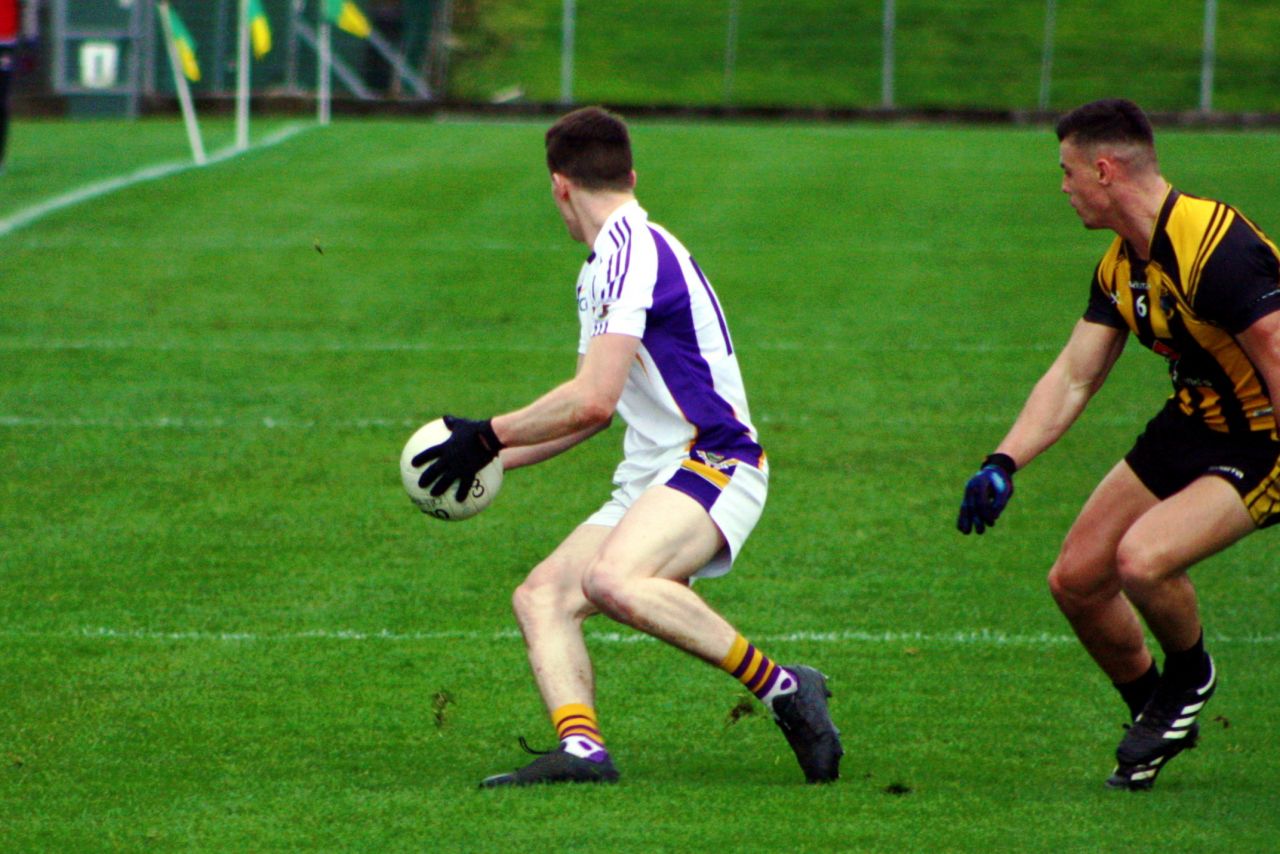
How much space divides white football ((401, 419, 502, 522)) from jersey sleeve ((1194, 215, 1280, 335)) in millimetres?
2152

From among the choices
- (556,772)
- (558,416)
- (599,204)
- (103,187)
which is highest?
(599,204)

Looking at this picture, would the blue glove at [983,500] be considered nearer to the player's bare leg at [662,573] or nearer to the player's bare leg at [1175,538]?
the player's bare leg at [1175,538]

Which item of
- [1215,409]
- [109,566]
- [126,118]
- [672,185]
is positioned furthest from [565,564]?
[126,118]

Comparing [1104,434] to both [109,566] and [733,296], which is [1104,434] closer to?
[733,296]

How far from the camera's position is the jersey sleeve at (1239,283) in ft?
17.6

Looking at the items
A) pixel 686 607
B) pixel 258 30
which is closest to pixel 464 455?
pixel 686 607

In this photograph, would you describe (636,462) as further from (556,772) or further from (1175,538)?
(1175,538)

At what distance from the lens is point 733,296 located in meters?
16.4

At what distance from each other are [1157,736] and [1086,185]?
167 cm

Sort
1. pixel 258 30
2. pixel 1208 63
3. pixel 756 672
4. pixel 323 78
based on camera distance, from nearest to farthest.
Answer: pixel 756 672, pixel 258 30, pixel 323 78, pixel 1208 63

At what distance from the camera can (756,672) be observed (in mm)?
5613

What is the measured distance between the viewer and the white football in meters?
5.68

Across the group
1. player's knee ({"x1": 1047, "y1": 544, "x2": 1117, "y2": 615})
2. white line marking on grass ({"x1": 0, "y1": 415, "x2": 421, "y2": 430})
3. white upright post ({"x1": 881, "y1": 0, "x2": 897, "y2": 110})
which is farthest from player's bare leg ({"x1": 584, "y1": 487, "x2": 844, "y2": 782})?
white upright post ({"x1": 881, "y1": 0, "x2": 897, "y2": 110})

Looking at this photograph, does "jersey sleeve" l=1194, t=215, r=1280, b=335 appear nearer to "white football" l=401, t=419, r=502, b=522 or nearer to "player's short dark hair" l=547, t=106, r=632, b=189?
"player's short dark hair" l=547, t=106, r=632, b=189
